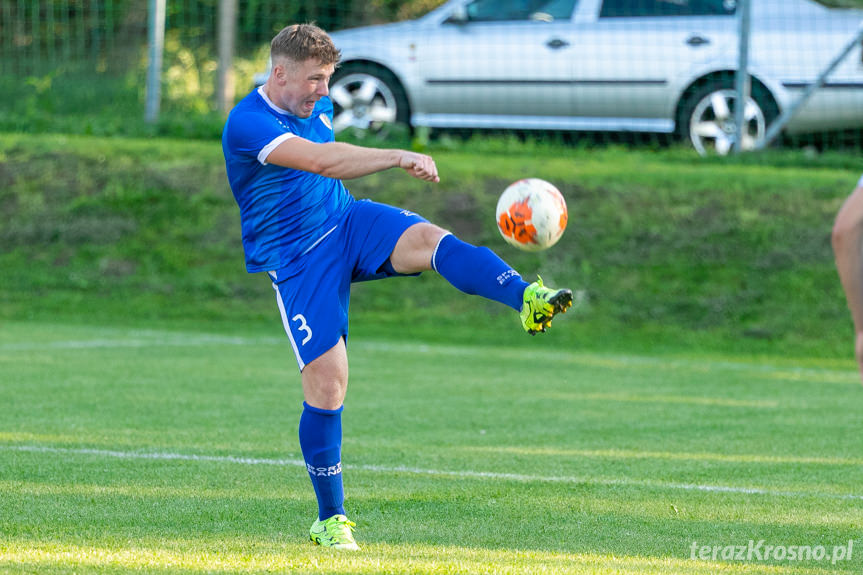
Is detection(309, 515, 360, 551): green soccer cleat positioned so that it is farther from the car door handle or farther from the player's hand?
the car door handle

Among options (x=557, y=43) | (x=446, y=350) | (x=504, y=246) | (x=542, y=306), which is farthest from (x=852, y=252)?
(x=557, y=43)

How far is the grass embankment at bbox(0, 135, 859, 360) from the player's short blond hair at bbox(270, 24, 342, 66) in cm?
770

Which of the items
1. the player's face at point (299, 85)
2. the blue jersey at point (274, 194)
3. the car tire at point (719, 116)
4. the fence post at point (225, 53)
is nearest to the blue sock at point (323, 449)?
the blue jersey at point (274, 194)

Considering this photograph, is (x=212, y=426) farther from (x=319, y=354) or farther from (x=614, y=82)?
(x=614, y=82)

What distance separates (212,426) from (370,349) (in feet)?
13.5

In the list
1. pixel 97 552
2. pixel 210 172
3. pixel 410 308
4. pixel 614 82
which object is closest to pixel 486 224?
pixel 410 308

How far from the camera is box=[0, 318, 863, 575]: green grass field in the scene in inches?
171

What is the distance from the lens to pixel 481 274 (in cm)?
456

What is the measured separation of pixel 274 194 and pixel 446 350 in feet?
21.5

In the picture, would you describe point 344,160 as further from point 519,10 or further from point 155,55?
point 155,55

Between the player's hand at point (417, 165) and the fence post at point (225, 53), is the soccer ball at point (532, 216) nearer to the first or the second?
the player's hand at point (417, 165)

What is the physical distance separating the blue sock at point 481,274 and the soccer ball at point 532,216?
0.83 ft

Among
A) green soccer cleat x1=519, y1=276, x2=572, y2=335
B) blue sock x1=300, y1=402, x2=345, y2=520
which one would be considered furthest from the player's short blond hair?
blue sock x1=300, y1=402, x2=345, y2=520

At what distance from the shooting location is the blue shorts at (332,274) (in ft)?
15.3
